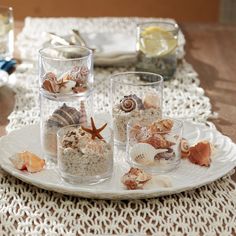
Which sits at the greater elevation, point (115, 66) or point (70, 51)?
point (70, 51)

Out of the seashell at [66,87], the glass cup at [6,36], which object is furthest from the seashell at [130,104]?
the glass cup at [6,36]

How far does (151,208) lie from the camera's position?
44.7 inches

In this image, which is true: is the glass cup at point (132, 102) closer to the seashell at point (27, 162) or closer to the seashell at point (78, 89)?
the seashell at point (78, 89)

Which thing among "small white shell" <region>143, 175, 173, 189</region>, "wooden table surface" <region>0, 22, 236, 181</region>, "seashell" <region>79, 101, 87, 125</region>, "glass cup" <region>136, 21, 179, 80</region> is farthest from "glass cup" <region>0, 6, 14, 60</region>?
"small white shell" <region>143, 175, 173, 189</region>

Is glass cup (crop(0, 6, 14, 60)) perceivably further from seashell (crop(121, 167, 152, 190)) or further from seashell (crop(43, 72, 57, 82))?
seashell (crop(121, 167, 152, 190))

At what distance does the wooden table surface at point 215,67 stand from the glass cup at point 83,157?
24cm

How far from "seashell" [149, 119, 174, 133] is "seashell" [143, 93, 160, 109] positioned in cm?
13

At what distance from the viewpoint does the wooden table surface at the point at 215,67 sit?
1586 mm

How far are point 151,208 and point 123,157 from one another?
186 mm

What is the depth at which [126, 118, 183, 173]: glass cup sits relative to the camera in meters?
1.21

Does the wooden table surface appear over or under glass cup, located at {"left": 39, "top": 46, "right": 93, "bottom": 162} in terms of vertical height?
under

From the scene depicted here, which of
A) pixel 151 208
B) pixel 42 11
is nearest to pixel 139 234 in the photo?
pixel 151 208

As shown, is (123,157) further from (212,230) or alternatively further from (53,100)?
(212,230)

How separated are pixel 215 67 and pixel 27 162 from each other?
0.87 meters
